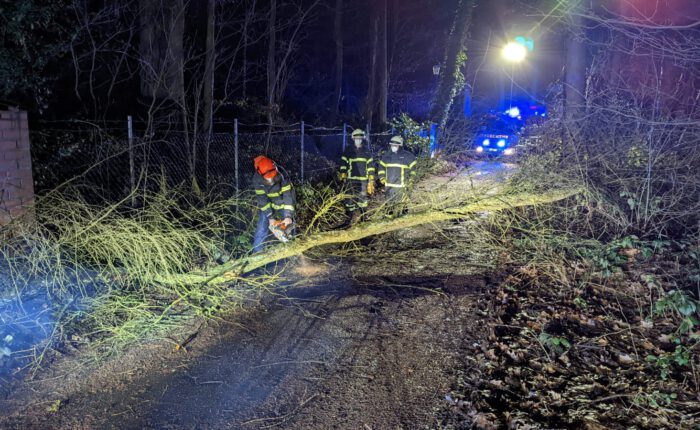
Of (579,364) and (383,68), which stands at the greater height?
(383,68)

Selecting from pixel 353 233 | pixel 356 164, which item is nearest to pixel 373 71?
pixel 356 164

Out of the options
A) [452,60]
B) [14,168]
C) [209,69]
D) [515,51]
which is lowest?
[14,168]

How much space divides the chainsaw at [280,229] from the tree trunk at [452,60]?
1296 cm

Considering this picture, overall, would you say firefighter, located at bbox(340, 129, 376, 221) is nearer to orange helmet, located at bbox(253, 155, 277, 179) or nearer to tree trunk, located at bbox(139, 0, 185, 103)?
orange helmet, located at bbox(253, 155, 277, 179)

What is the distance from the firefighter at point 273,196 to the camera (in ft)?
21.7

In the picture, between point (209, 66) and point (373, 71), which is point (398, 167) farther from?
point (373, 71)

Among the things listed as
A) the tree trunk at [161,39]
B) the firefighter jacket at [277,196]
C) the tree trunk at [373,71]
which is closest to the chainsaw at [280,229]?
the firefighter jacket at [277,196]

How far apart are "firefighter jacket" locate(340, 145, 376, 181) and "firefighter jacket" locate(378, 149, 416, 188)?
1.06ft

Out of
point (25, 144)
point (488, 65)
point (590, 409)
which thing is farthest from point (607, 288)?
point (488, 65)

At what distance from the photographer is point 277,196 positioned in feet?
22.1

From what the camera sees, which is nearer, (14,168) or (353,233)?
(14,168)

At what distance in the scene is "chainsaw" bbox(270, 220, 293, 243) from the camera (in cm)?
655

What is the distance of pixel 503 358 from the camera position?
165 inches

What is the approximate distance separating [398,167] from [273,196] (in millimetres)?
2722
